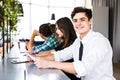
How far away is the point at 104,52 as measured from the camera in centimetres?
186

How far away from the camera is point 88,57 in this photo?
1.84 meters

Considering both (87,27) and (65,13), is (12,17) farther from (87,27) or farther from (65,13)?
(65,13)

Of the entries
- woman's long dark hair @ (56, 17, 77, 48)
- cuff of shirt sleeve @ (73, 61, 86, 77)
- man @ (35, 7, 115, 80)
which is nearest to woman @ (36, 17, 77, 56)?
woman's long dark hair @ (56, 17, 77, 48)

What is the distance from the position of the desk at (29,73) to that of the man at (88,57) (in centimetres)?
8

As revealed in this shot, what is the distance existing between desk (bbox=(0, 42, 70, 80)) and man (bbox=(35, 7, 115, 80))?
75 millimetres

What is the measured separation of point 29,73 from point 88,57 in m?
0.46

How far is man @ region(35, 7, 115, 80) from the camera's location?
183 cm

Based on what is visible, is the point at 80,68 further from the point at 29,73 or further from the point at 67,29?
the point at 67,29

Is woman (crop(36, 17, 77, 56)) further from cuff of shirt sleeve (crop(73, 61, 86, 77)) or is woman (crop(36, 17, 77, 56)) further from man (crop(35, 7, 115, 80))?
cuff of shirt sleeve (crop(73, 61, 86, 77))

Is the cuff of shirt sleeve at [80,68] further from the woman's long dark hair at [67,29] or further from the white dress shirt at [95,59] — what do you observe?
the woman's long dark hair at [67,29]

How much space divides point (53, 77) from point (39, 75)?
0.13 metres

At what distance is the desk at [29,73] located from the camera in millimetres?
1717

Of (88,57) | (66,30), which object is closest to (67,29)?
(66,30)

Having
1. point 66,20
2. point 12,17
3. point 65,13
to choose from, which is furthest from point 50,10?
point 66,20
